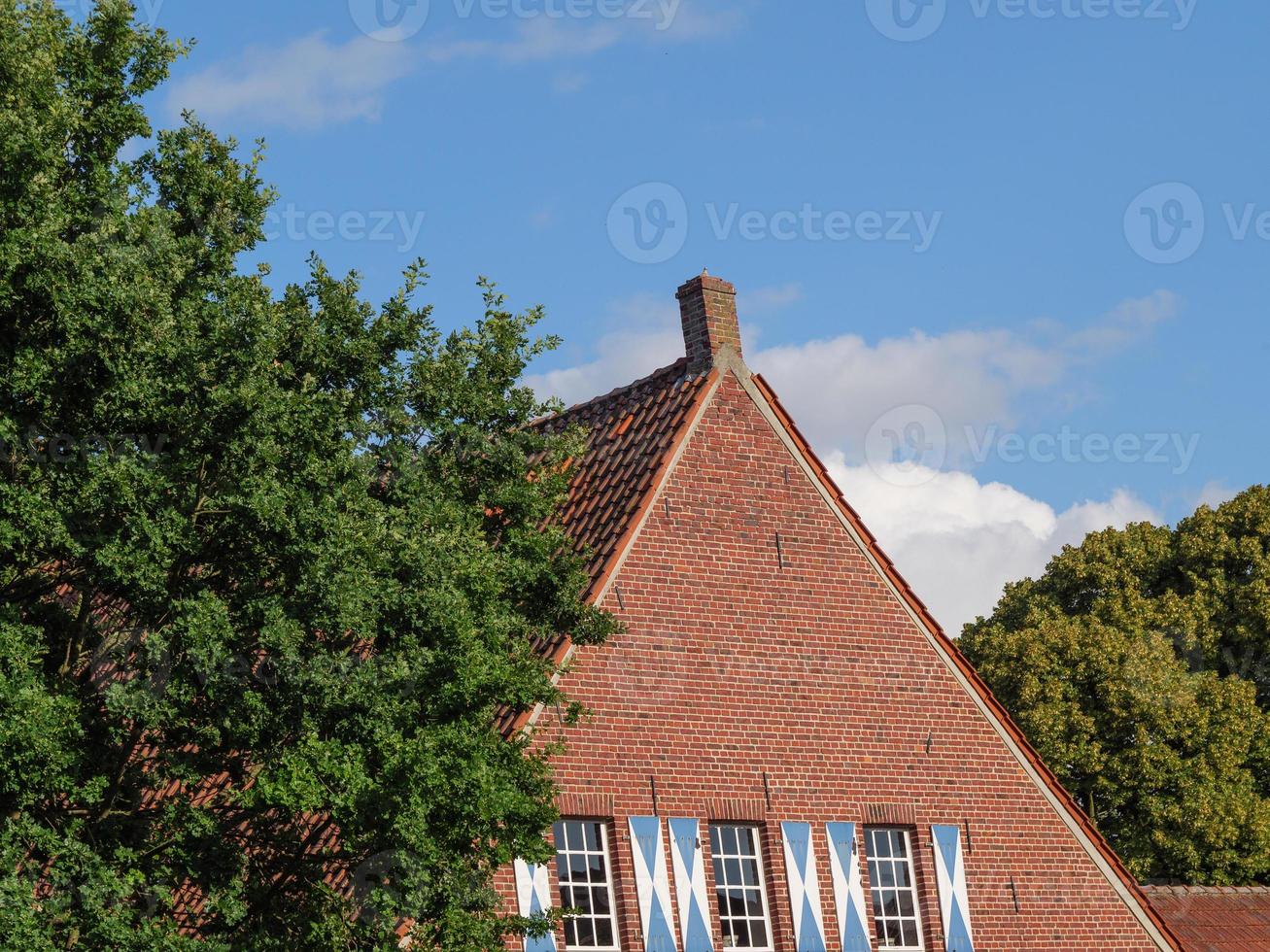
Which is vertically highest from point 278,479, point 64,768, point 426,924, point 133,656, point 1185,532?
point 1185,532

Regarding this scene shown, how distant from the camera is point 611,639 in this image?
1892cm

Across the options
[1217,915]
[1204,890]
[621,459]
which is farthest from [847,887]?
[1204,890]

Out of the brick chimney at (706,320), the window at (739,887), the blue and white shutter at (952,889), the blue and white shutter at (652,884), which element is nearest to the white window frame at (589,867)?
the blue and white shutter at (652,884)

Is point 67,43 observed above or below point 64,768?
above

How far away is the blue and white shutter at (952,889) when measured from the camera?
2019 centimetres

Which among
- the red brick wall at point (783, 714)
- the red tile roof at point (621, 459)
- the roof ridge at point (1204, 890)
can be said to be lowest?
the roof ridge at point (1204, 890)

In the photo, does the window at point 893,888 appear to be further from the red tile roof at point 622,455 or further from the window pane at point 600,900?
the red tile roof at point 622,455

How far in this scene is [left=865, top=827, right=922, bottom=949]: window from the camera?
1995cm

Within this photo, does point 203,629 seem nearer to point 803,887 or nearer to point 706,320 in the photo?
point 803,887

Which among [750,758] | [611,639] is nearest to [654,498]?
[611,639]

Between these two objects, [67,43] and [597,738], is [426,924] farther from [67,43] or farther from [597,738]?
[67,43]

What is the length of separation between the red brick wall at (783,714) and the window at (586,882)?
0.16 meters

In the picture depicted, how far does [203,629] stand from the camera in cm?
1377

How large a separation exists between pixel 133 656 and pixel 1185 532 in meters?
32.3
